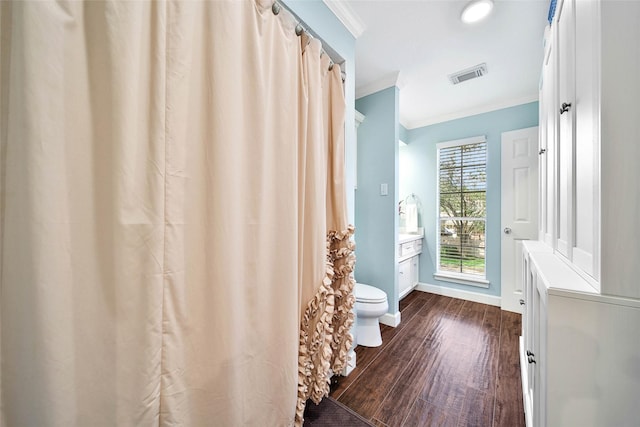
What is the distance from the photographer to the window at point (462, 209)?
9.29 ft

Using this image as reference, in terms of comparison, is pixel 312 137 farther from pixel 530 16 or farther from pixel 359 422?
pixel 530 16

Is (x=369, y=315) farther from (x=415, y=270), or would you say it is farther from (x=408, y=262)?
(x=415, y=270)

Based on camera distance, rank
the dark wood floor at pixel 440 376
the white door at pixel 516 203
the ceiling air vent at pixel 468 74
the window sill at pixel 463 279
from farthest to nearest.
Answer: the window sill at pixel 463 279, the white door at pixel 516 203, the ceiling air vent at pixel 468 74, the dark wood floor at pixel 440 376

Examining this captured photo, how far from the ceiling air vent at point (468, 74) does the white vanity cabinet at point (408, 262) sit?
1759mm

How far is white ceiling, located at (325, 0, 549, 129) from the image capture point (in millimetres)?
1489

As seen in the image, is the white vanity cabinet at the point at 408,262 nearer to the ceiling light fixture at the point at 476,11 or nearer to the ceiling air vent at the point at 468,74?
the ceiling air vent at the point at 468,74

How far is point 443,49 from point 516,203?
1860 mm

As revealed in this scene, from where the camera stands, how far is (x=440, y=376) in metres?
1.51

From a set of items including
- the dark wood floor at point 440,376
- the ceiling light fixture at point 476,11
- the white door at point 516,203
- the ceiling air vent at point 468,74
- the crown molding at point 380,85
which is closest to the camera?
the dark wood floor at point 440,376

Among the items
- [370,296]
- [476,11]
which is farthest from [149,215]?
[476,11]

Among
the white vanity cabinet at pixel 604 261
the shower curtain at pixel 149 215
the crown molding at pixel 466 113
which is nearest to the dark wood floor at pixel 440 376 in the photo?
the shower curtain at pixel 149 215

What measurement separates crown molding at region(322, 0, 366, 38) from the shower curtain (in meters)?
0.60

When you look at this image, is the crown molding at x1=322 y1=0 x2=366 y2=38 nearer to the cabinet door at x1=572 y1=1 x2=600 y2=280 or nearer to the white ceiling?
the white ceiling

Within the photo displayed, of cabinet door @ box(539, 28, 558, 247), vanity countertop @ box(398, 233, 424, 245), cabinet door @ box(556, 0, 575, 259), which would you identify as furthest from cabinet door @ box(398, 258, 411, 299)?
cabinet door @ box(556, 0, 575, 259)
